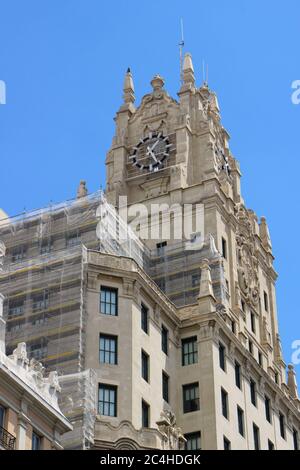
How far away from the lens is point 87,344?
88.1 m

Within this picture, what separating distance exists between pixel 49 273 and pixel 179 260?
555 inches

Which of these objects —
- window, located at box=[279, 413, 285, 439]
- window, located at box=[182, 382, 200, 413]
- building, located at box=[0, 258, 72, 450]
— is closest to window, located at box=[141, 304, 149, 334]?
window, located at box=[182, 382, 200, 413]

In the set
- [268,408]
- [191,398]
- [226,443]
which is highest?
[268,408]

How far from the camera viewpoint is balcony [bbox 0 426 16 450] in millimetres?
62412

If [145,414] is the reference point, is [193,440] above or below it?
below

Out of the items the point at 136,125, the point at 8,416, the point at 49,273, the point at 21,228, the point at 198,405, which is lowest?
the point at 8,416

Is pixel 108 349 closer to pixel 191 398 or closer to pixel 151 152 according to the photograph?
pixel 191 398

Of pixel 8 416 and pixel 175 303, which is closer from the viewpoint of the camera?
pixel 8 416

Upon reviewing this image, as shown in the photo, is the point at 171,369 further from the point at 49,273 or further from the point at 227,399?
the point at 49,273

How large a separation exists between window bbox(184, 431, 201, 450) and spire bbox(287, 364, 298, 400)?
21214 millimetres

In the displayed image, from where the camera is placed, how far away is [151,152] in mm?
112812

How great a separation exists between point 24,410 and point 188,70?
197 ft

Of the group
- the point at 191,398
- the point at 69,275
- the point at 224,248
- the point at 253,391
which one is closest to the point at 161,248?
the point at 224,248

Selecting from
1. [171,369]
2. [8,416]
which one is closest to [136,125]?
[171,369]
